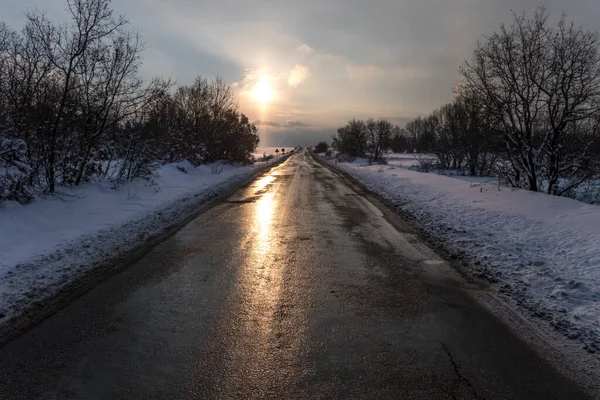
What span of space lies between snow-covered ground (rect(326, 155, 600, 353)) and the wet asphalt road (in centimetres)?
71

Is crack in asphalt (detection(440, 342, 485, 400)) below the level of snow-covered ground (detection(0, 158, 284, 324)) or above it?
above

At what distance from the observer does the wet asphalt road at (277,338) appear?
10.5 ft

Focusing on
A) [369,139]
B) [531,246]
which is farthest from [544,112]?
[369,139]

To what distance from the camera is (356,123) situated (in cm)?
7538

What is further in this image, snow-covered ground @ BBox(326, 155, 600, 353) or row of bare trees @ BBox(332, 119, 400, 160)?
row of bare trees @ BBox(332, 119, 400, 160)

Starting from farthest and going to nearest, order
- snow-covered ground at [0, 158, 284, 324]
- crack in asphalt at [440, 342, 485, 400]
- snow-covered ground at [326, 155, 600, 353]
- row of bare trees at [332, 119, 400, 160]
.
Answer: row of bare trees at [332, 119, 400, 160], snow-covered ground at [0, 158, 284, 324], snow-covered ground at [326, 155, 600, 353], crack in asphalt at [440, 342, 485, 400]

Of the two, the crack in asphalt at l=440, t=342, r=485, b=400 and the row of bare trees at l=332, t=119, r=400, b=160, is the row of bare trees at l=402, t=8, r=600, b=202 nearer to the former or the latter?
the crack in asphalt at l=440, t=342, r=485, b=400

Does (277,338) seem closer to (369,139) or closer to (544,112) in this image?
(544,112)

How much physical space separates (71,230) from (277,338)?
6.63m

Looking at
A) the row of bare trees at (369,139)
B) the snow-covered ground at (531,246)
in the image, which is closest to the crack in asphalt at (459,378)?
the snow-covered ground at (531,246)

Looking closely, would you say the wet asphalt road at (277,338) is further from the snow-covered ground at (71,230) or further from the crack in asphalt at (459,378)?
the snow-covered ground at (71,230)

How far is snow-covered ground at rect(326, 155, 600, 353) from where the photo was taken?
4820 mm

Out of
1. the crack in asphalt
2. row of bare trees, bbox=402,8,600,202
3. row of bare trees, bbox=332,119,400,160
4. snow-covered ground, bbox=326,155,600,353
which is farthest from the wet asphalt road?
row of bare trees, bbox=332,119,400,160

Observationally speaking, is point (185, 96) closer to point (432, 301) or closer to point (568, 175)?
point (568, 175)
